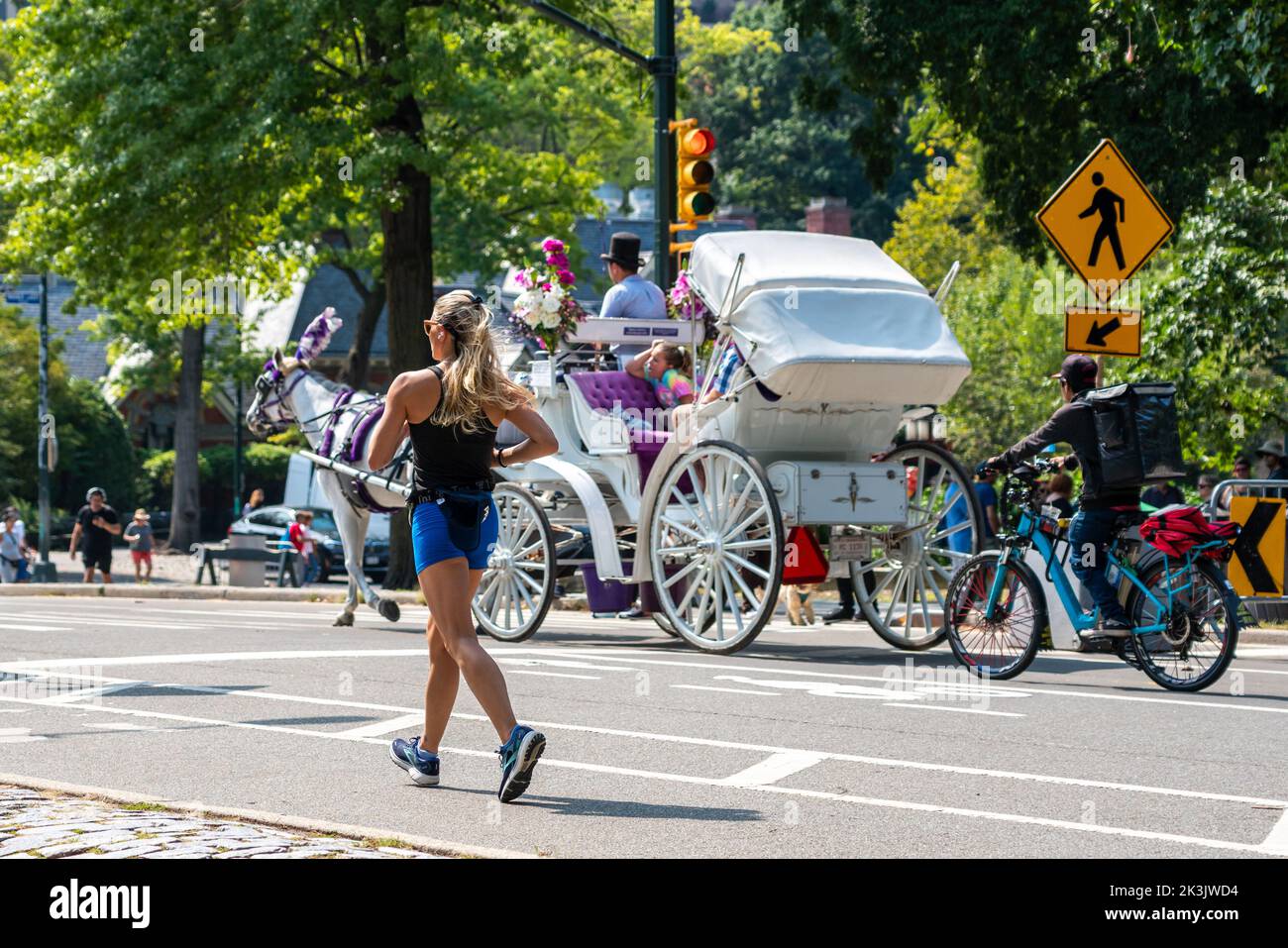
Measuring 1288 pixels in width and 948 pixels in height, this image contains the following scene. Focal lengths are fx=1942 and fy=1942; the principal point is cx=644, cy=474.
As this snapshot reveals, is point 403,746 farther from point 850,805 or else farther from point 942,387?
point 942,387

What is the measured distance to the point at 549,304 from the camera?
1421 cm

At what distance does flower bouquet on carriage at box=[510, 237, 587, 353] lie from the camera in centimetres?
1424

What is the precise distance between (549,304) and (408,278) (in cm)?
1140

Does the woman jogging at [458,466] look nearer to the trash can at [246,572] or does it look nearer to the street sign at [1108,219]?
the street sign at [1108,219]

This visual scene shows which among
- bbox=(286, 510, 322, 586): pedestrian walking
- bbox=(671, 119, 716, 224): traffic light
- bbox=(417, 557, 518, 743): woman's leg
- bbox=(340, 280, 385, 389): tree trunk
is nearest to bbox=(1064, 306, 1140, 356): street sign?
bbox=(671, 119, 716, 224): traffic light

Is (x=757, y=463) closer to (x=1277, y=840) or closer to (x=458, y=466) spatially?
(x=458, y=466)

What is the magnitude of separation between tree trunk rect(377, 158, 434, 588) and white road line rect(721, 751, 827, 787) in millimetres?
16871

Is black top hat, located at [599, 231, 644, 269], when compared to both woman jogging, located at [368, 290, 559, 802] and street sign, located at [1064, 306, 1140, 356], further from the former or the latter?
woman jogging, located at [368, 290, 559, 802]

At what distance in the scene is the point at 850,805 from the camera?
7379 millimetres

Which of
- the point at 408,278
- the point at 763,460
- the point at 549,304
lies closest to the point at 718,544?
the point at 763,460

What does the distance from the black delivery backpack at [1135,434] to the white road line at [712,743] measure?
338cm

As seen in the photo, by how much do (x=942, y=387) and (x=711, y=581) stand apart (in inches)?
79.1

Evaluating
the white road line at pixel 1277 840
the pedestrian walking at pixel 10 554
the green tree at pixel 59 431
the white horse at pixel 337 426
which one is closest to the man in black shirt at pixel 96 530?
the pedestrian walking at pixel 10 554
